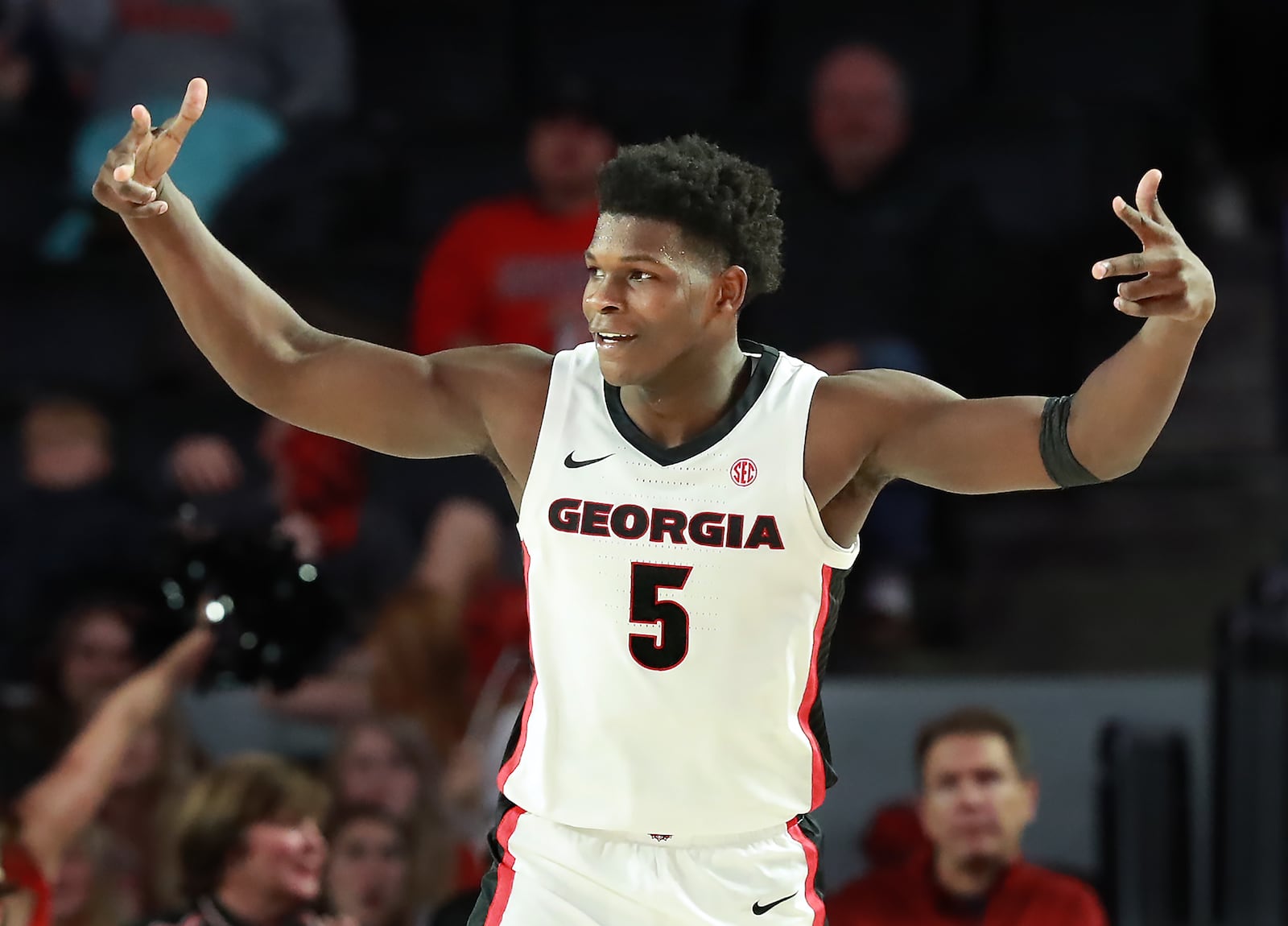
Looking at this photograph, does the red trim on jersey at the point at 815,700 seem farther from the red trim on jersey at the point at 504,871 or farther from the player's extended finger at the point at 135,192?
the player's extended finger at the point at 135,192

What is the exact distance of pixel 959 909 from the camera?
4797 mm

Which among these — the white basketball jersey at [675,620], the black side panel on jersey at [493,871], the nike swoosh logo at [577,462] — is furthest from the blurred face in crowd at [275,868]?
the nike swoosh logo at [577,462]

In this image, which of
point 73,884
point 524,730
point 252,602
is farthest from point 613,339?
point 73,884

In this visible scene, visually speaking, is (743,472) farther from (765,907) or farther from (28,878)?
(28,878)

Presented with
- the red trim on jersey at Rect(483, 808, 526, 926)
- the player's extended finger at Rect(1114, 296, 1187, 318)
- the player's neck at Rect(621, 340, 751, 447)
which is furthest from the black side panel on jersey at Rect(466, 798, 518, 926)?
the player's extended finger at Rect(1114, 296, 1187, 318)

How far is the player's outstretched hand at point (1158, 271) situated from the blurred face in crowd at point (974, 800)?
2.37 metres

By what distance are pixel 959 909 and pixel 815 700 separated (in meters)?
1.90

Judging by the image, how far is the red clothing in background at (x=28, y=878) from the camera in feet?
15.1

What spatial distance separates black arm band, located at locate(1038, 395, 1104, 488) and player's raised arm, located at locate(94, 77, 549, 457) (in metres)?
0.80

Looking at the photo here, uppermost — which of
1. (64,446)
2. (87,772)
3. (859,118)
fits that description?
(859,118)

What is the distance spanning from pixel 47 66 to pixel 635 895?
16.7ft

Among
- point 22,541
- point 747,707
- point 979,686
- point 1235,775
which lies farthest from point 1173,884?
point 22,541

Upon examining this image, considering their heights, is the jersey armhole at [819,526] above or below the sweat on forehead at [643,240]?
below

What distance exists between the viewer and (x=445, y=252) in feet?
20.9
